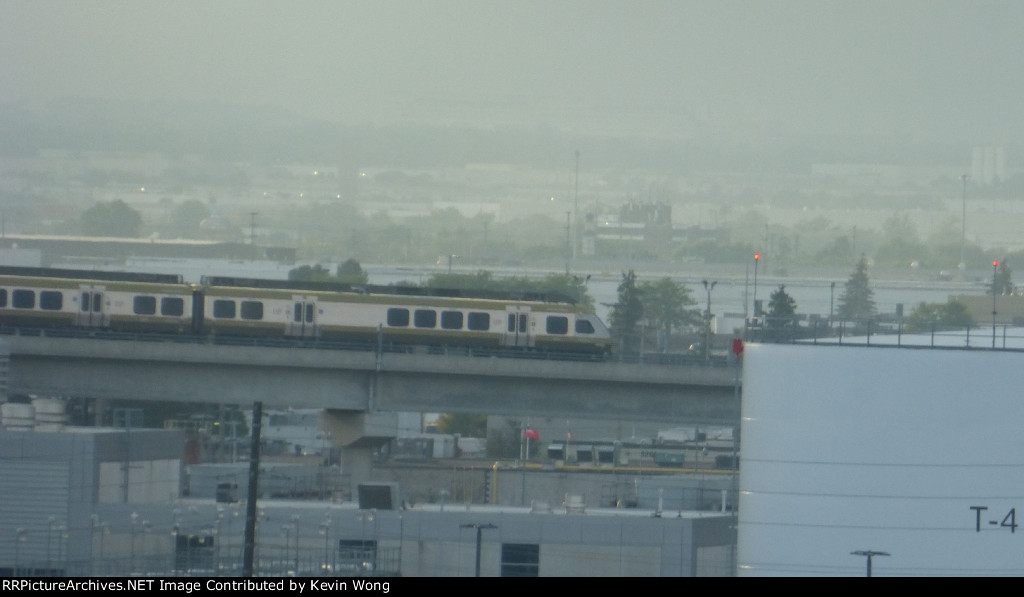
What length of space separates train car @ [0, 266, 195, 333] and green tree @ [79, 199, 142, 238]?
48.3m

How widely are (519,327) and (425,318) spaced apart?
5.60 feet

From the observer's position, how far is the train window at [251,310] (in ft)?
79.7

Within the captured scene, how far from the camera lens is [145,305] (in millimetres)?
24500

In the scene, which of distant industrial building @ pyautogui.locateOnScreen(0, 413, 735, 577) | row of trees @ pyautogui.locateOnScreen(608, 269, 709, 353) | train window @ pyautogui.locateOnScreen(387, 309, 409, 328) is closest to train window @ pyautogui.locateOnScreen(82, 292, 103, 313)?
train window @ pyautogui.locateOnScreen(387, 309, 409, 328)

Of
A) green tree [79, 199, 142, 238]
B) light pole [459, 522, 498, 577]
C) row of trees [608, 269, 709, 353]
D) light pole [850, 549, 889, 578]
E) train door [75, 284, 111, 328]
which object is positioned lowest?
light pole [459, 522, 498, 577]

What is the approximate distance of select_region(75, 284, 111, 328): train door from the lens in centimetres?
2420

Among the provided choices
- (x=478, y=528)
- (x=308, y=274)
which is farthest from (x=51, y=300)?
(x=308, y=274)

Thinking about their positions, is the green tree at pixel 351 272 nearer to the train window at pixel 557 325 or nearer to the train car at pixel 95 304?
the train car at pixel 95 304

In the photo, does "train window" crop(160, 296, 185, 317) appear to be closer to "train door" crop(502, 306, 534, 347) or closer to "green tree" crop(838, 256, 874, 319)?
"train door" crop(502, 306, 534, 347)

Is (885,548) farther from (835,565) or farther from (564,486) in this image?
(564,486)

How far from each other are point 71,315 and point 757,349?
1603cm

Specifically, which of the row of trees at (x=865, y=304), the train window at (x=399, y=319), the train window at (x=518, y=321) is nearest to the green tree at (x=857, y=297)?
the row of trees at (x=865, y=304)

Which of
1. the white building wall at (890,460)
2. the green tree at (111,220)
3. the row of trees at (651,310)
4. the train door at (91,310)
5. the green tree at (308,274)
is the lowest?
the white building wall at (890,460)

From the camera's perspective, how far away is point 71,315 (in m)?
24.3
